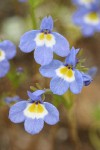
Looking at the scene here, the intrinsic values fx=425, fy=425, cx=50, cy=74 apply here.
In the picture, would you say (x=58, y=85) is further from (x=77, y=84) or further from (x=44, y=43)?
(x=44, y=43)

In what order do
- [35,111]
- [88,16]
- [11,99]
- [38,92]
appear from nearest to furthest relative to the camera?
1. [38,92]
2. [35,111]
3. [11,99]
4. [88,16]

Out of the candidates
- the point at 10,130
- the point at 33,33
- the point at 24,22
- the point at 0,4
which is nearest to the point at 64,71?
the point at 33,33

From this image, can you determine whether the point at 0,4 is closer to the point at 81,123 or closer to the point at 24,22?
the point at 24,22

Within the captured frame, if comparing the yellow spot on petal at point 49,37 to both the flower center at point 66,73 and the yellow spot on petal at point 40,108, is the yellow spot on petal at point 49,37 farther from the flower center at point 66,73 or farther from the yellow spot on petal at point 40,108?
the yellow spot on petal at point 40,108

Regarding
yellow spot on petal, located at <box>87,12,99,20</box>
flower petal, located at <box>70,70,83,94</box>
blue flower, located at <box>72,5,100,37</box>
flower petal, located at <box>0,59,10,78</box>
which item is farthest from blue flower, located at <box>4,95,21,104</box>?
yellow spot on petal, located at <box>87,12,99,20</box>

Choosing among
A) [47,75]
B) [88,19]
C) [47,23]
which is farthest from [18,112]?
[88,19]

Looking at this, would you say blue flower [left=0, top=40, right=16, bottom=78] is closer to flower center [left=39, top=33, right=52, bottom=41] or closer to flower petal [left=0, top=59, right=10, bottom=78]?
flower petal [left=0, top=59, right=10, bottom=78]
